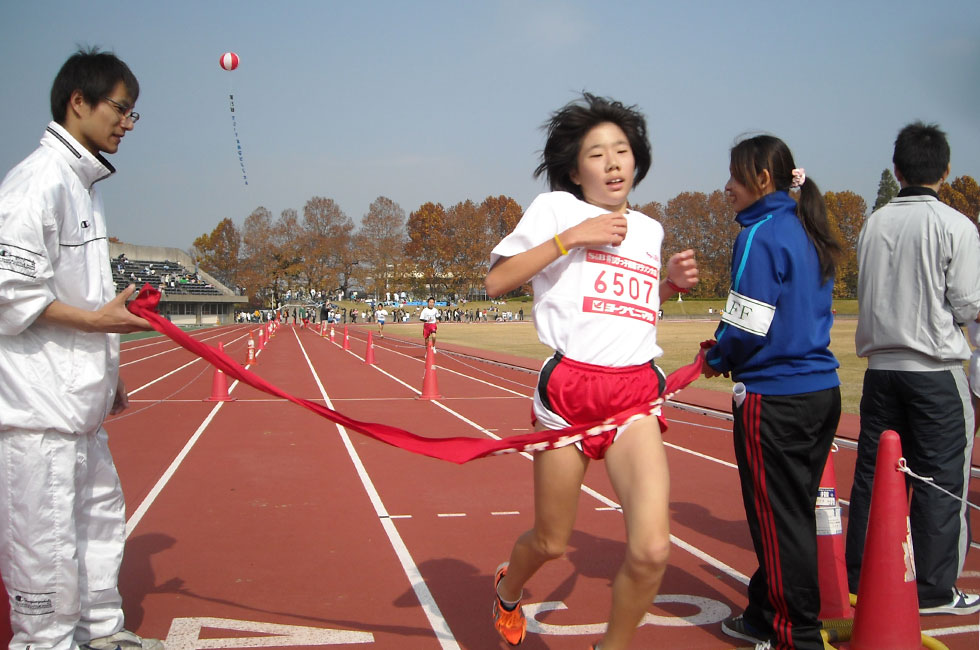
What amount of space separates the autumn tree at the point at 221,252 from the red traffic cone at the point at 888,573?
111973 mm

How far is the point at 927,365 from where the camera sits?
160 inches

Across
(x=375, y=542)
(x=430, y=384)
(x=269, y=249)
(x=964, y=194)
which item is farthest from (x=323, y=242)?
(x=375, y=542)

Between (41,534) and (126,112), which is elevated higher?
(126,112)

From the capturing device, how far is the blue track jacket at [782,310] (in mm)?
3416

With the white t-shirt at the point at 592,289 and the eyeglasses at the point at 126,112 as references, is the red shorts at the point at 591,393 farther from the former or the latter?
the eyeglasses at the point at 126,112

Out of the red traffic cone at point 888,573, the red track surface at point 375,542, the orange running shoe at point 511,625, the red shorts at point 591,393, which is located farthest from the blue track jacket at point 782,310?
the orange running shoe at point 511,625

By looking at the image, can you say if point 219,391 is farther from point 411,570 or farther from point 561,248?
point 561,248

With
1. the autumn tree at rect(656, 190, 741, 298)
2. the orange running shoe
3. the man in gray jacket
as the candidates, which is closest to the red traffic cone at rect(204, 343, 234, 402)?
the orange running shoe

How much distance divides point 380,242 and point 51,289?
95.9 meters

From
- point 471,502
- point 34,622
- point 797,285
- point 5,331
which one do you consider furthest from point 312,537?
point 797,285

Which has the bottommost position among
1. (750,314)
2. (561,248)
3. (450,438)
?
(450,438)

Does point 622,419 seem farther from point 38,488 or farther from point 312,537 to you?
point 312,537

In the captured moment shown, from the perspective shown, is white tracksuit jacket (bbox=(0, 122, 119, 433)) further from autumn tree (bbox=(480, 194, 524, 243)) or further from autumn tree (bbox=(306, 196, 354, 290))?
autumn tree (bbox=(480, 194, 524, 243))

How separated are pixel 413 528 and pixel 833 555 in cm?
307
